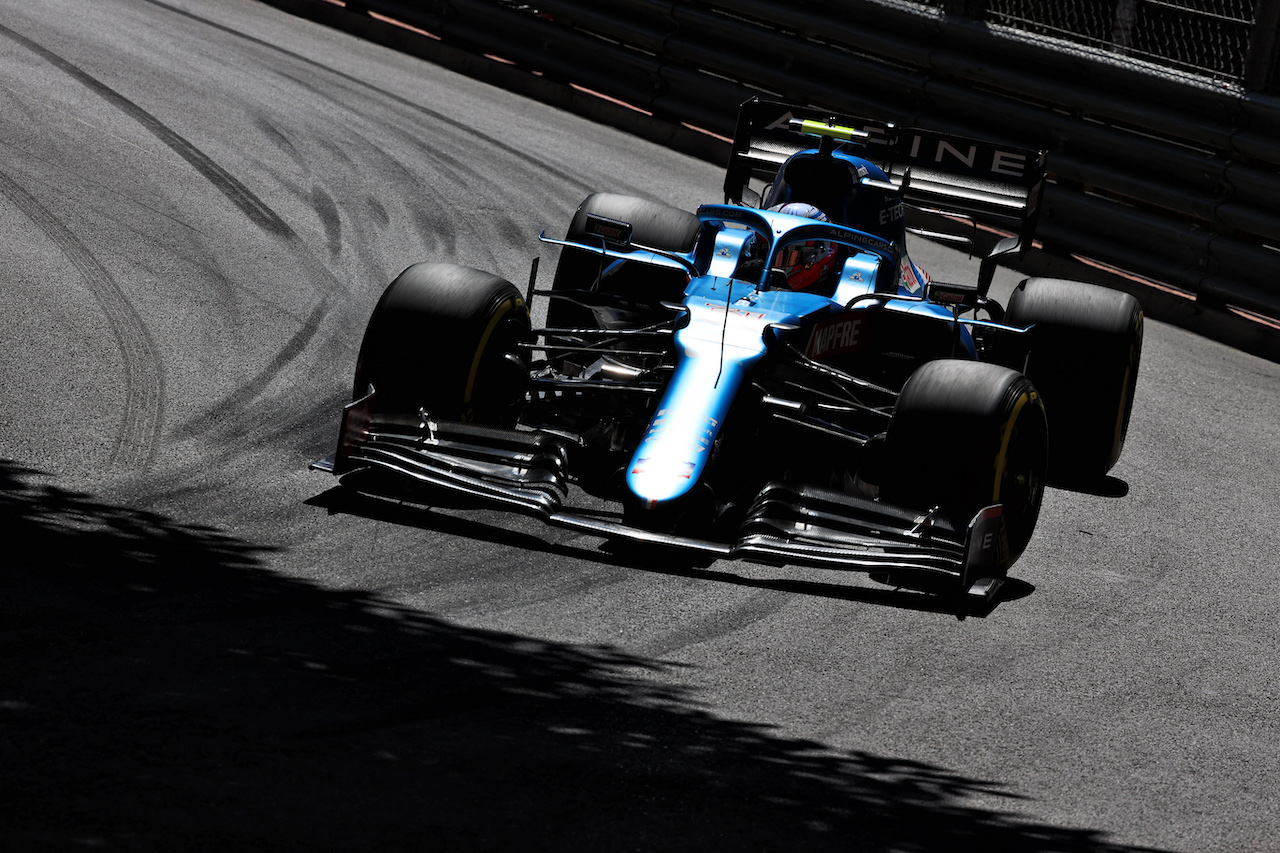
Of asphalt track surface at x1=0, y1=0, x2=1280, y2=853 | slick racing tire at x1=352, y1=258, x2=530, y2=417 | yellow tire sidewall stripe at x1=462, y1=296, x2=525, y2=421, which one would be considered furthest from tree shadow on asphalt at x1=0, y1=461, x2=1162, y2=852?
yellow tire sidewall stripe at x1=462, y1=296, x2=525, y2=421

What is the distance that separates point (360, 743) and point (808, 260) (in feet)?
15.2

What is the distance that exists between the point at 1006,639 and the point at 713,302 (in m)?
2.28

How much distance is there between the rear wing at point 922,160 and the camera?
29.3ft

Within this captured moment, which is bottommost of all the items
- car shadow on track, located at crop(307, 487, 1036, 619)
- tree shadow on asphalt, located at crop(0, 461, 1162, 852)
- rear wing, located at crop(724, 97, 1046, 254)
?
tree shadow on asphalt, located at crop(0, 461, 1162, 852)

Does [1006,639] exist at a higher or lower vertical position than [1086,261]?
lower

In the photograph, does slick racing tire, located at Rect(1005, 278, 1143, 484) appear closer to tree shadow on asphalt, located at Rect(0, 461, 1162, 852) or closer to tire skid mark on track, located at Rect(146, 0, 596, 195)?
tree shadow on asphalt, located at Rect(0, 461, 1162, 852)

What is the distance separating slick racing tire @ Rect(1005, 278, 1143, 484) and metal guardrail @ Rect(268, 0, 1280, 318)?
169 inches

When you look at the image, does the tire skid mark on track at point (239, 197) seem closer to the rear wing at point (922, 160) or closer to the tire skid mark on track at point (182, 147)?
the tire skid mark on track at point (182, 147)

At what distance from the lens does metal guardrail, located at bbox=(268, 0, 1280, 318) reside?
12305 mm

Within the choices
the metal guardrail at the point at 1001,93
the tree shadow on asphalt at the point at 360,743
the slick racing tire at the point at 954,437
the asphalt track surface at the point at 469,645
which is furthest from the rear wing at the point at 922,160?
the tree shadow on asphalt at the point at 360,743

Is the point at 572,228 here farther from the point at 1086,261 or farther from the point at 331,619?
the point at 1086,261

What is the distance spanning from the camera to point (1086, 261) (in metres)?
13.3

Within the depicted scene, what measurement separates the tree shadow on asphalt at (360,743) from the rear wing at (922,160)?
4.65 m

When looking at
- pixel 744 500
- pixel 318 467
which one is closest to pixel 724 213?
pixel 744 500
